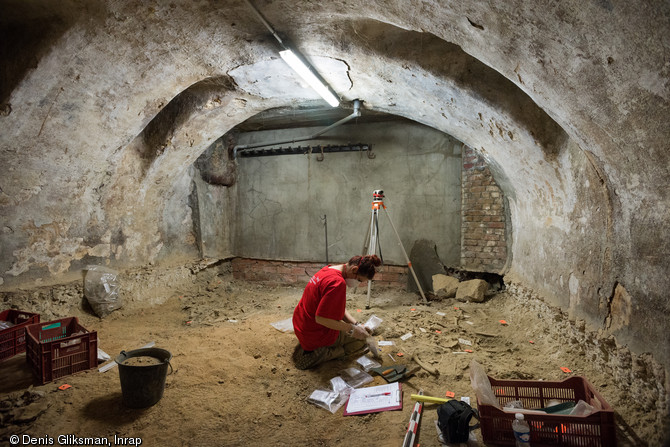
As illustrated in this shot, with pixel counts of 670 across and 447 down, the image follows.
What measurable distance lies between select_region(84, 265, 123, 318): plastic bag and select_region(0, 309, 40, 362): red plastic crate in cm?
83

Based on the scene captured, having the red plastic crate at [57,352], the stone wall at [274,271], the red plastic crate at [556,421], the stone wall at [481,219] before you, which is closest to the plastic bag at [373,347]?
the red plastic crate at [556,421]

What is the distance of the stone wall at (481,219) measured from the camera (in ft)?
16.2

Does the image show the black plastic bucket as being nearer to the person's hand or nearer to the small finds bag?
the person's hand

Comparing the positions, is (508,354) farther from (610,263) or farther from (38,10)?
(38,10)

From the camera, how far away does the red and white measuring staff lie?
6.23 ft

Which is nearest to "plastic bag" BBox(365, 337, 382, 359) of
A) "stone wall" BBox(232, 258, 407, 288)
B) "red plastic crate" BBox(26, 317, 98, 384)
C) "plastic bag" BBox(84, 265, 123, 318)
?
"red plastic crate" BBox(26, 317, 98, 384)

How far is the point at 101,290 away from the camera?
13.8ft

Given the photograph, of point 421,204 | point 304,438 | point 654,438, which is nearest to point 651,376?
point 654,438

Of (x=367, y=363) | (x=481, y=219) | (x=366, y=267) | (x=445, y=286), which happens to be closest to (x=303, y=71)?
(x=366, y=267)

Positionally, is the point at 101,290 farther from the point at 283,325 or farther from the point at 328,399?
the point at 328,399

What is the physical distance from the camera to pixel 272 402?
8.11 feet

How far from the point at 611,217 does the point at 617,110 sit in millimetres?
914

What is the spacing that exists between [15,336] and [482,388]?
3.71 meters

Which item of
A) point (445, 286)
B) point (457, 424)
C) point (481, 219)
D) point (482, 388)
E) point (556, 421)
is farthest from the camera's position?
point (481, 219)
